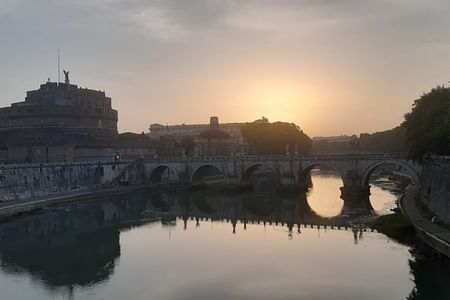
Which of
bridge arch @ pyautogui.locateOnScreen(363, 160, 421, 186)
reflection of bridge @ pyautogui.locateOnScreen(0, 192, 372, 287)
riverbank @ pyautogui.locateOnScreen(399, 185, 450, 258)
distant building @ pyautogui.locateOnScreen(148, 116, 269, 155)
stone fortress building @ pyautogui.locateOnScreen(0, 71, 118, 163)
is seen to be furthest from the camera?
distant building @ pyautogui.locateOnScreen(148, 116, 269, 155)

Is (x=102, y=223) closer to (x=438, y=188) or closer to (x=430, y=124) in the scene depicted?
(x=438, y=188)

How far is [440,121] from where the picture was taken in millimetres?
24797

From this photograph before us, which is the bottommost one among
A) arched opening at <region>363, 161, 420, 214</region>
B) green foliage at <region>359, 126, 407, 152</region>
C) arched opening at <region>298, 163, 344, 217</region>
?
arched opening at <region>298, 163, 344, 217</region>

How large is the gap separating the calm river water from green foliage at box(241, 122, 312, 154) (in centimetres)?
2567

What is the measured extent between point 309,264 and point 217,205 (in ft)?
58.9

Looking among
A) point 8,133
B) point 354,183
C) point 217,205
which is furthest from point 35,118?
point 354,183

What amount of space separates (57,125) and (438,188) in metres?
42.2

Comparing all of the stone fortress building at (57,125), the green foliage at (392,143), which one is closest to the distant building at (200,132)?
the stone fortress building at (57,125)

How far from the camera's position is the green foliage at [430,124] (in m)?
23.8

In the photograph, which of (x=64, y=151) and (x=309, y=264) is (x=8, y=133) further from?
(x=309, y=264)

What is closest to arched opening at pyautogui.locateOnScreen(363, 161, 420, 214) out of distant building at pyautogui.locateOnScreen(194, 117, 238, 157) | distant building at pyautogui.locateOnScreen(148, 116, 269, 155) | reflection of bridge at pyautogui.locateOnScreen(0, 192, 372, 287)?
reflection of bridge at pyautogui.locateOnScreen(0, 192, 372, 287)

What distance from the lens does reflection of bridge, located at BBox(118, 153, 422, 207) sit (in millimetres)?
36188

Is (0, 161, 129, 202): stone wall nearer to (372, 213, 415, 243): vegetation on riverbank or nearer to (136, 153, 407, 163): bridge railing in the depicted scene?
(136, 153, 407, 163): bridge railing

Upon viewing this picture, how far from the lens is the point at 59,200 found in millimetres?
34438
